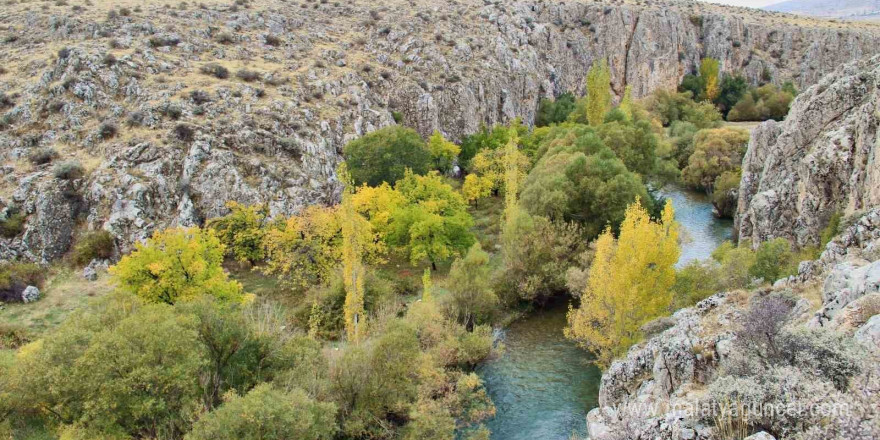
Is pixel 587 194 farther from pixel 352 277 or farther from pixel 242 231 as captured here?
pixel 242 231

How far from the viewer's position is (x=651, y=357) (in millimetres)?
19000

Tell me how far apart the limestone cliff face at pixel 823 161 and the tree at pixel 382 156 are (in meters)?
32.0

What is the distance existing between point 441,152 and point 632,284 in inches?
1625

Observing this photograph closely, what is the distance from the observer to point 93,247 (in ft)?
133

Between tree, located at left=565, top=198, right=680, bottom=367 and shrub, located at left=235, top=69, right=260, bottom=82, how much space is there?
4551cm

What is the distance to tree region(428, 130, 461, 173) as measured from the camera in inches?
2549

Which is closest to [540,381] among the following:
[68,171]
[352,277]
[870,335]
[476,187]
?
[352,277]

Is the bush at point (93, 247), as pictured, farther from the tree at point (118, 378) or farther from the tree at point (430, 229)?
the tree at point (118, 378)

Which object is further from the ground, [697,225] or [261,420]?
[261,420]

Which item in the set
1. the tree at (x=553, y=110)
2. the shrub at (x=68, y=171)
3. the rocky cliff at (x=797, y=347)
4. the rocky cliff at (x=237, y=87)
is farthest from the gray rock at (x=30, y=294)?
the tree at (x=553, y=110)

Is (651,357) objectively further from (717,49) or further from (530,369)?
(717,49)

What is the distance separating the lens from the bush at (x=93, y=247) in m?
40.3

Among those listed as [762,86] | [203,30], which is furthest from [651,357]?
[762,86]

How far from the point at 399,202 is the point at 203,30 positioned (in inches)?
1492
